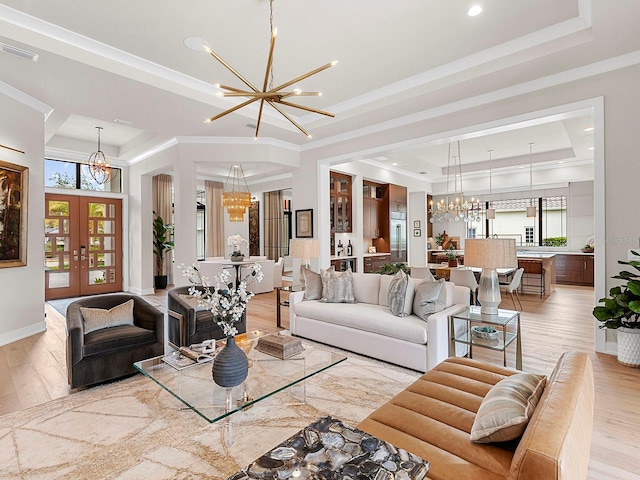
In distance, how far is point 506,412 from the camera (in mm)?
1412

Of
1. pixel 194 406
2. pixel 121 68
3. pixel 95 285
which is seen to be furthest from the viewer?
pixel 95 285

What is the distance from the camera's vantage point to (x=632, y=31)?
3145 millimetres

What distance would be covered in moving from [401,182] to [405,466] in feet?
29.9

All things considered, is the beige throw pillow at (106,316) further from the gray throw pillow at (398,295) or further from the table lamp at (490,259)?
the table lamp at (490,259)

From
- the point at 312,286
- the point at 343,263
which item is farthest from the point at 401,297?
the point at 343,263

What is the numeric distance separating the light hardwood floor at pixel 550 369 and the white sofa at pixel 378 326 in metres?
0.75

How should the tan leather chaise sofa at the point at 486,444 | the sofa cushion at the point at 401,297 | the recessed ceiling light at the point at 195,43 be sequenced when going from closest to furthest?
the tan leather chaise sofa at the point at 486,444 → the recessed ceiling light at the point at 195,43 → the sofa cushion at the point at 401,297

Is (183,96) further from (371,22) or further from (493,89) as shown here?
(493,89)

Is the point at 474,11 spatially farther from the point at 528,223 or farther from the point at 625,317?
the point at 528,223

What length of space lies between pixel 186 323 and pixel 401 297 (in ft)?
7.69

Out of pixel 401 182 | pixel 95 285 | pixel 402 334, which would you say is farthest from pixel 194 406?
pixel 401 182

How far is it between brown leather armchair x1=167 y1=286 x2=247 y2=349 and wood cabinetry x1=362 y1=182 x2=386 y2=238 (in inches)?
207

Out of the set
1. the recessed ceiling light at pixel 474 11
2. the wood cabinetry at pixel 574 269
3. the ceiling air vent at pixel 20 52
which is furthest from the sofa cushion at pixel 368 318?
the wood cabinetry at pixel 574 269

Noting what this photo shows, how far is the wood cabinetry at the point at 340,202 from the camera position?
7.71 metres
